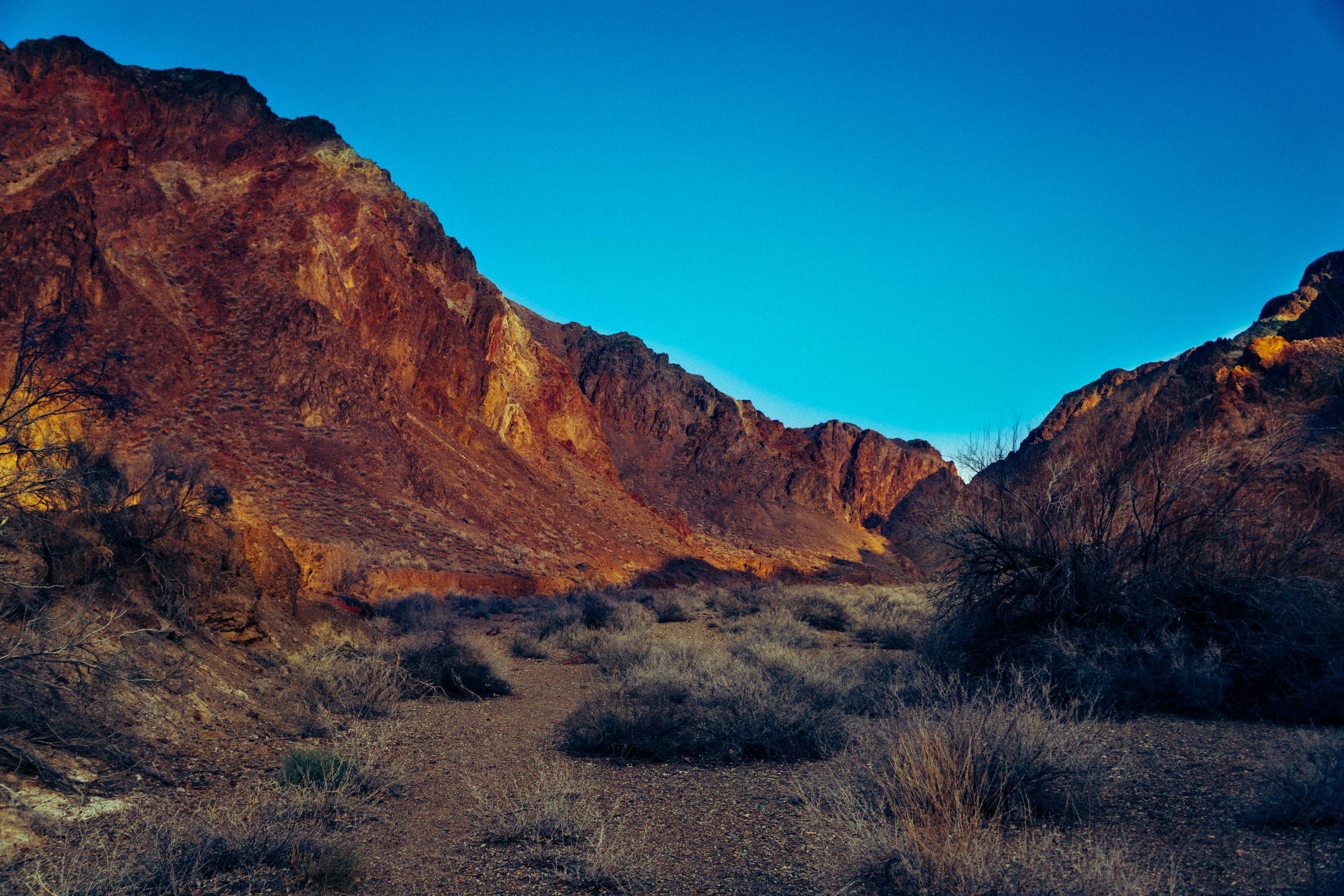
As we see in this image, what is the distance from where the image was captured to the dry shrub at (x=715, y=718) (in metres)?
6.65

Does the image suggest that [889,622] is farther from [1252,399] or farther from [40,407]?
[40,407]

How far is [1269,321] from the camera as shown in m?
34.1

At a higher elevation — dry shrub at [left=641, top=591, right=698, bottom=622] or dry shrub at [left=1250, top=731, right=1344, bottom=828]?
dry shrub at [left=1250, top=731, right=1344, bottom=828]

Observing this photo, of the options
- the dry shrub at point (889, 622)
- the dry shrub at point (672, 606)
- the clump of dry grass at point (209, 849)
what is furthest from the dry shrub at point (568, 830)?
the dry shrub at point (672, 606)

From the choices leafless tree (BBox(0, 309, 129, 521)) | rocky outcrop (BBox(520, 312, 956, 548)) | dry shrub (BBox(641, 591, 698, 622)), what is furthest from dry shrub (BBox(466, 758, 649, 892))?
rocky outcrop (BBox(520, 312, 956, 548))

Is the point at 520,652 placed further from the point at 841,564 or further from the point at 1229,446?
the point at 841,564

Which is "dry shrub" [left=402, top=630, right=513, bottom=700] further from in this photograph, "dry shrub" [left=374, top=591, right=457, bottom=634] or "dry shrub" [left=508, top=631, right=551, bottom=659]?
"dry shrub" [left=374, top=591, right=457, bottom=634]

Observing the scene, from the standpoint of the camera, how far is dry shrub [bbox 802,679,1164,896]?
9.60 feet

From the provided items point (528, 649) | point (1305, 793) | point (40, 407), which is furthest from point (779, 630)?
point (40, 407)

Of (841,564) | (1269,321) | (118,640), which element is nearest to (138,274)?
(118,640)

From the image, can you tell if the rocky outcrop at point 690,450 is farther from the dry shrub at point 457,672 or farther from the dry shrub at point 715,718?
the dry shrub at point 715,718

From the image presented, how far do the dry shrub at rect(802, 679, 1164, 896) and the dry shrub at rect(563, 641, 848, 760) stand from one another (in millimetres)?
985

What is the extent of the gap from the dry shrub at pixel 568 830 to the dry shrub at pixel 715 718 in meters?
1.21

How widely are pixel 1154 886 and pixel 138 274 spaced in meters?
46.3
